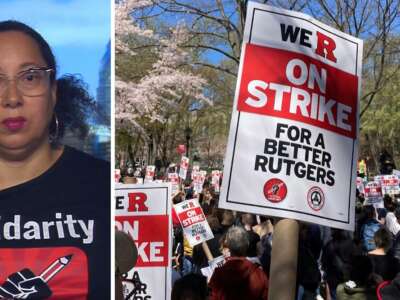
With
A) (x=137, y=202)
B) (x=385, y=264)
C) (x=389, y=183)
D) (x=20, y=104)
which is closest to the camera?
(x=20, y=104)

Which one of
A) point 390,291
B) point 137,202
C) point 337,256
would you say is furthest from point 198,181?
point 390,291

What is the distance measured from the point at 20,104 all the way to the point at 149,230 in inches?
145

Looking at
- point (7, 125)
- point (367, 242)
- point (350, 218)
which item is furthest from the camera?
point (367, 242)

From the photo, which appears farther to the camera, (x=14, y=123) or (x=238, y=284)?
(x=238, y=284)

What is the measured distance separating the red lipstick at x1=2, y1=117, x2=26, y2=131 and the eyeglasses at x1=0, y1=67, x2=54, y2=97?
9 cm

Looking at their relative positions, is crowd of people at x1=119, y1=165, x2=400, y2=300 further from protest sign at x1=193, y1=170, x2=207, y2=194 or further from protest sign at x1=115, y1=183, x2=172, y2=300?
protest sign at x1=193, y1=170, x2=207, y2=194

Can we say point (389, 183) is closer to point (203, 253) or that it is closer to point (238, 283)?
point (203, 253)

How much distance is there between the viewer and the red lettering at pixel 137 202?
5.95 meters

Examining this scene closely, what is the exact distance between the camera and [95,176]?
231 centimetres

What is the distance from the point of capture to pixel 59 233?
89.9 inches

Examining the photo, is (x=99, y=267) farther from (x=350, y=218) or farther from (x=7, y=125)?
(x=350, y=218)

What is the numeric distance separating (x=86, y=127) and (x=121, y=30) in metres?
21.7

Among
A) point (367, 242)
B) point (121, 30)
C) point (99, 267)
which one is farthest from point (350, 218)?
point (121, 30)

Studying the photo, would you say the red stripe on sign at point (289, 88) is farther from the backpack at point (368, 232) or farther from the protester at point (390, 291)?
the backpack at point (368, 232)
